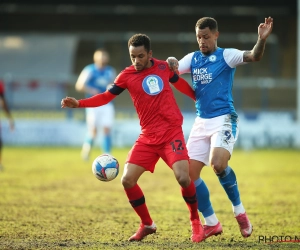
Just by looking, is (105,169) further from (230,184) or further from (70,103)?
(230,184)

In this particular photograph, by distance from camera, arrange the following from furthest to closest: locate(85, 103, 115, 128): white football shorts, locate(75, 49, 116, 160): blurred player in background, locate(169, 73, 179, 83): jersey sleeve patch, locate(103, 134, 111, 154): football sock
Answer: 1. locate(85, 103, 115, 128): white football shorts
2. locate(75, 49, 116, 160): blurred player in background
3. locate(103, 134, 111, 154): football sock
4. locate(169, 73, 179, 83): jersey sleeve patch

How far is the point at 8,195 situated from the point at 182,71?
4.32 metres

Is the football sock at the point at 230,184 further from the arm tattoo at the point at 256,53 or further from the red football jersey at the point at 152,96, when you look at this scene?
the arm tattoo at the point at 256,53

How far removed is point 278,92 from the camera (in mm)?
22312

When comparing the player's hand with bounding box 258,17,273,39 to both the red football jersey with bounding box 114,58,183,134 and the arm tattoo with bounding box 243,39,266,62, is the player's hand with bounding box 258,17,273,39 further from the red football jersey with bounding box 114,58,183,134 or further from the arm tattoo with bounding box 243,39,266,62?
the red football jersey with bounding box 114,58,183,134

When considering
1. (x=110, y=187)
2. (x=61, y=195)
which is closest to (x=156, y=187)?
(x=110, y=187)

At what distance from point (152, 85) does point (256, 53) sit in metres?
1.10

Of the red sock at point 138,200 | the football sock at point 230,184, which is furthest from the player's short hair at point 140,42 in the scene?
the football sock at point 230,184

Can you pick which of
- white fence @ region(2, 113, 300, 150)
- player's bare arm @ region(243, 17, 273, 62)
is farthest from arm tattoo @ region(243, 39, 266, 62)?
white fence @ region(2, 113, 300, 150)

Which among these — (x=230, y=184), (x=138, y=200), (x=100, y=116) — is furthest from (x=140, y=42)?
(x=100, y=116)

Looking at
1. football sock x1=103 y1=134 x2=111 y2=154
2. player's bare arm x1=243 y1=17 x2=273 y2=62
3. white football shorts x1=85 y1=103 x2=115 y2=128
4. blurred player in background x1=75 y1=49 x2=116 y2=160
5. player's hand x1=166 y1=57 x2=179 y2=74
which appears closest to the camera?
player's bare arm x1=243 y1=17 x2=273 y2=62

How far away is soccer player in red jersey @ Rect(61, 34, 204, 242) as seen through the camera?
650 centimetres

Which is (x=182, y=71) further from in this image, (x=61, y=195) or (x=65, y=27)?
(x=65, y=27)

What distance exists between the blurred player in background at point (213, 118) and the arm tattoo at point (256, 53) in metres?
0.02
